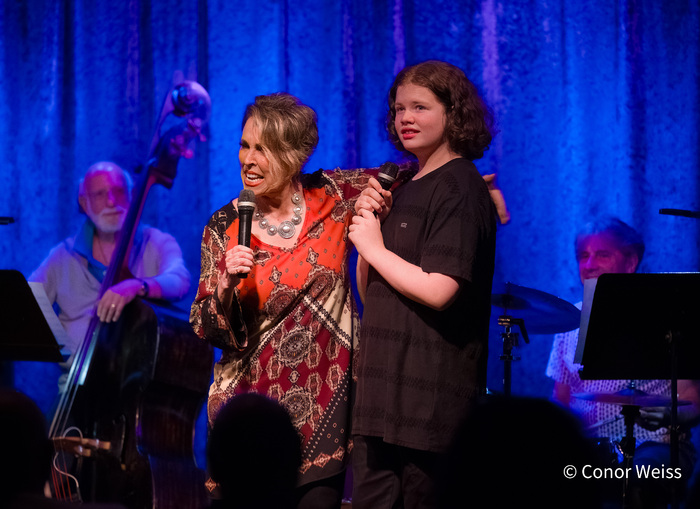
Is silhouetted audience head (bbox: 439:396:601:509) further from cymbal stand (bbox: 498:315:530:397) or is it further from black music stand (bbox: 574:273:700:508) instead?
cymbal stand (bbox: 498:315:530:397)

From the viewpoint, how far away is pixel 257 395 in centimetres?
189

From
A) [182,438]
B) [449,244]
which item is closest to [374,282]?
[449,244]

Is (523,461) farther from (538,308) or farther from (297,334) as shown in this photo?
(538,308)

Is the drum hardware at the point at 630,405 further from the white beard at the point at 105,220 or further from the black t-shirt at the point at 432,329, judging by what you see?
the white beard at the point at 105,220

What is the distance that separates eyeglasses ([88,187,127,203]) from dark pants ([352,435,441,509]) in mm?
2456

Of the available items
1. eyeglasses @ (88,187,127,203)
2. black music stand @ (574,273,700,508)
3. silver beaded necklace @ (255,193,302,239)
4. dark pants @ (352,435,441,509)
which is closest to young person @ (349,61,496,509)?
dark pants @ (352,435,441,509)

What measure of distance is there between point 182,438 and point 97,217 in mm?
1432

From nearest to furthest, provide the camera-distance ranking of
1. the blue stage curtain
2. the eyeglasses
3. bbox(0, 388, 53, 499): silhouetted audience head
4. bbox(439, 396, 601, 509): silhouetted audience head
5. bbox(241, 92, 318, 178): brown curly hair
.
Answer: bbox(439, 396, 601, 509): silhouetted audience head < bbox(0, 388, 53, 499): silhouetted audience head < bbox(241, 92, 318, 178): brown curly hair < the blue stage curtain < the eyeglasses

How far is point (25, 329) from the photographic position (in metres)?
2.46

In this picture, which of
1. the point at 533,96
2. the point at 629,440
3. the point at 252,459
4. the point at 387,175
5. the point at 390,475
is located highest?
the point at 533,96

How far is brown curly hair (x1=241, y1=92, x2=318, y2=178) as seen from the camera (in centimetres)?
204

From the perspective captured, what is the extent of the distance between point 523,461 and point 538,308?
84.8 inches

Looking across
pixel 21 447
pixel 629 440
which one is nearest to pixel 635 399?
pixel 629 440

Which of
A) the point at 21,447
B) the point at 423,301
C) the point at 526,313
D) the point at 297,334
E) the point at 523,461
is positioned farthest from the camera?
the point at 526,313
